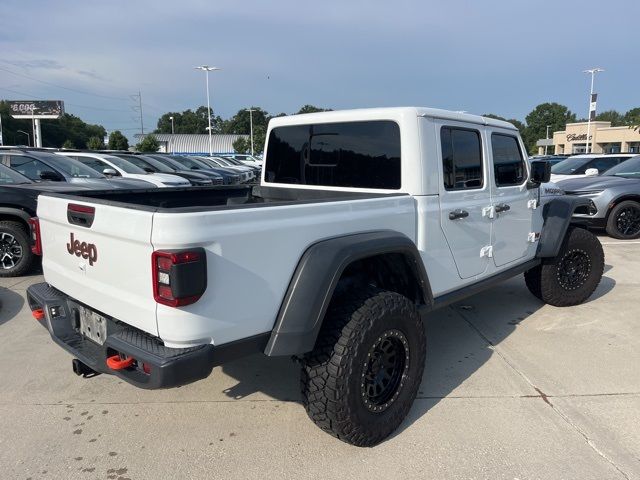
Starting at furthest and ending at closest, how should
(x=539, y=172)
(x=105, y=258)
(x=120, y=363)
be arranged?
(x=539, y=172)
(x=105, y=258)
(x=120, y=363)

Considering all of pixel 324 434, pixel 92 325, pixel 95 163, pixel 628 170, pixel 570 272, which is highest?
pixel 95 163

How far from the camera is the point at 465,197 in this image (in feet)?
11.6

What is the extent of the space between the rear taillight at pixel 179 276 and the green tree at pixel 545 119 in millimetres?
118602

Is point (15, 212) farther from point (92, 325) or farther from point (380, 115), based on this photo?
point (380, 115)

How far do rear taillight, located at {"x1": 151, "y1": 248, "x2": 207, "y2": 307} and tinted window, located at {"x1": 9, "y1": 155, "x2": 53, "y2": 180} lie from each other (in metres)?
7.33

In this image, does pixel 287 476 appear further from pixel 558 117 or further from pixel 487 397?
pixel 558 117

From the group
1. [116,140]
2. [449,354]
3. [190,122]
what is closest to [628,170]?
[449,354]

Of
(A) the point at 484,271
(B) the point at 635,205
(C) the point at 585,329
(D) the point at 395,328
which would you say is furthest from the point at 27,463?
(B) the point at 635,205

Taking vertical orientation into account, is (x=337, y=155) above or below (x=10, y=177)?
above

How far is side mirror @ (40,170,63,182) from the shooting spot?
816 cm

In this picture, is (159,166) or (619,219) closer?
(619,219)

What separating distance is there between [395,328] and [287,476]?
3.18 feet

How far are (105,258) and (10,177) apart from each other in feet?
18.4

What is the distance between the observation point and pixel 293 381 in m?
3.57
